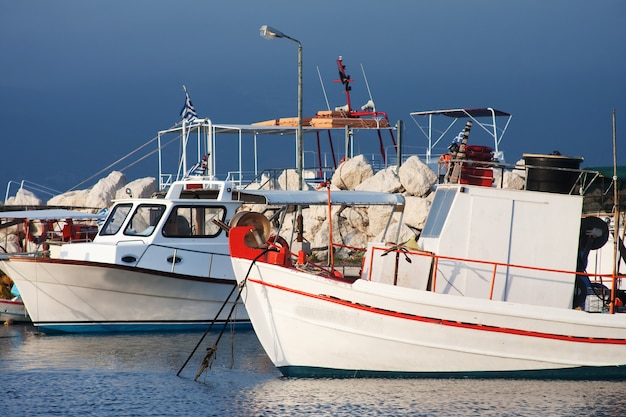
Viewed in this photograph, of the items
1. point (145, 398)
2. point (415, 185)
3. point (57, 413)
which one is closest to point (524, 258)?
point (145, 398)

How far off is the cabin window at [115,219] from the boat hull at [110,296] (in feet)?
4.58

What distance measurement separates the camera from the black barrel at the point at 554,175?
15172 millimetres

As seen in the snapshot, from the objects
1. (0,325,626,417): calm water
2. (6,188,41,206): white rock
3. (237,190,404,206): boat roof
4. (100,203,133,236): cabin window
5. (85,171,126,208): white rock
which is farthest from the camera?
(6,188,41,206): white rock

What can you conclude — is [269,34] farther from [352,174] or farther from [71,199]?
[71,199]

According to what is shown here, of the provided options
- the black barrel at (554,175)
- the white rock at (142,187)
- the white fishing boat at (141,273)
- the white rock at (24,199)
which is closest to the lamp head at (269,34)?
the white fishing boat at (141,273)

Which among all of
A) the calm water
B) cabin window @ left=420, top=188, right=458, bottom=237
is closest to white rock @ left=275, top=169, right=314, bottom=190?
the calm water

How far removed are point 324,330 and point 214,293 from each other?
20.7 ft

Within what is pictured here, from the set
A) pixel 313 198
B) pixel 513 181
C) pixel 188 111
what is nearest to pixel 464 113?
pixel 513 181

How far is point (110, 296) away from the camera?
65.3 ft

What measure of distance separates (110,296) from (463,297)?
853 centimetres

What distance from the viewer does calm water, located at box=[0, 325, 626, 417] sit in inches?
513

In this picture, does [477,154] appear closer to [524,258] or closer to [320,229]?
[524,258]

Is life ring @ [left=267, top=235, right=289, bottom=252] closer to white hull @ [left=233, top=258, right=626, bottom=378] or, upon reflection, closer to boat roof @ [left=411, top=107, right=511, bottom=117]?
white hull @ [left=233, top=258, right=626, bottom=378]

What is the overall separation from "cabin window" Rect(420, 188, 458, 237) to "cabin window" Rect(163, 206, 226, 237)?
6.25 m
